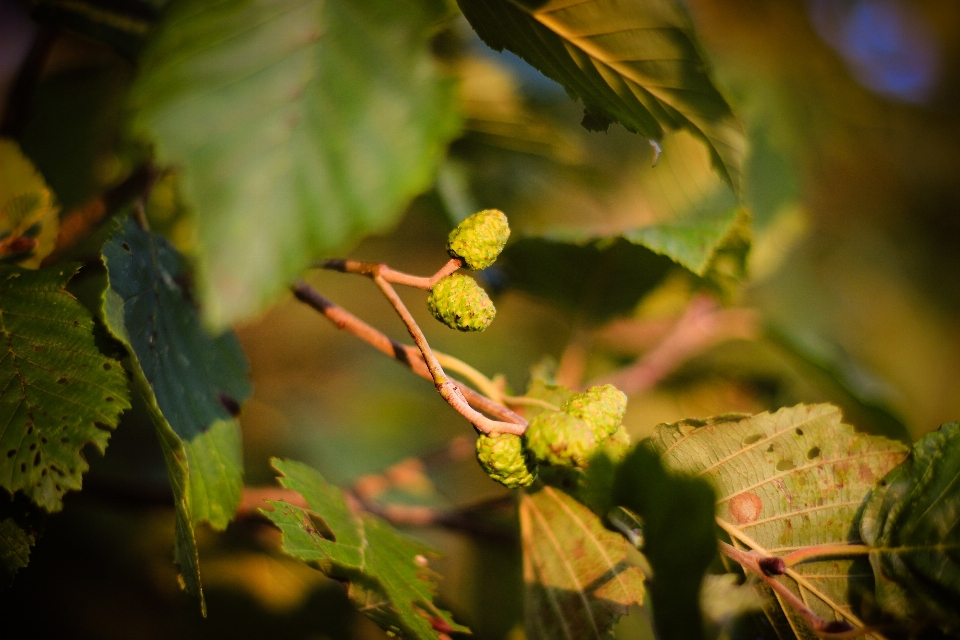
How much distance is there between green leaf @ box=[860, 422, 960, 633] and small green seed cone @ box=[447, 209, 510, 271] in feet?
1.51

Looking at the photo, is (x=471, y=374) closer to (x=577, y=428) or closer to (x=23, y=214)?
(x=577, y=428)

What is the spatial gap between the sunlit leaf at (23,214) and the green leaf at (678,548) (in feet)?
2.17

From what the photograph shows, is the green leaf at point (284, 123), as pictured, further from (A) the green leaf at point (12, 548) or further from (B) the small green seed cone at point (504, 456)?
(A) the green leaf at point (12, 548)

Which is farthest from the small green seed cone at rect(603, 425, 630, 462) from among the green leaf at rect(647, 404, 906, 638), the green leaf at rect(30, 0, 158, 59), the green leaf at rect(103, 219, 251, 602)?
the green leaf at rect(30, 0, 158, 59)

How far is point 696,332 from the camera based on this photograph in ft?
4.18

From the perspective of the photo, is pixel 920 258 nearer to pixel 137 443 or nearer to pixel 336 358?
pixel 336 358

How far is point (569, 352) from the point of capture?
1075 mm

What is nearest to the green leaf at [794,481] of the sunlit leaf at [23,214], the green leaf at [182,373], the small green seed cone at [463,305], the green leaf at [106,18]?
the small green seed cone at [463,305]

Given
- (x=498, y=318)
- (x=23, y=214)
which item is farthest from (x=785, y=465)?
(x=498, y=318)

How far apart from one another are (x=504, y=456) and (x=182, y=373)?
352 mm

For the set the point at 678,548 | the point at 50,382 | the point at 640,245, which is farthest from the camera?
the point at 640,245

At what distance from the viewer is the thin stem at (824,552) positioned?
59cm

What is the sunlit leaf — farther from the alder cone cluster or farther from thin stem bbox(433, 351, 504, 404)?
the alder cone cluster

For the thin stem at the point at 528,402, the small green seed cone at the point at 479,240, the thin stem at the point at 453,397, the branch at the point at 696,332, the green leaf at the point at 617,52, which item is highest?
the green leaf at the point at 617,52
